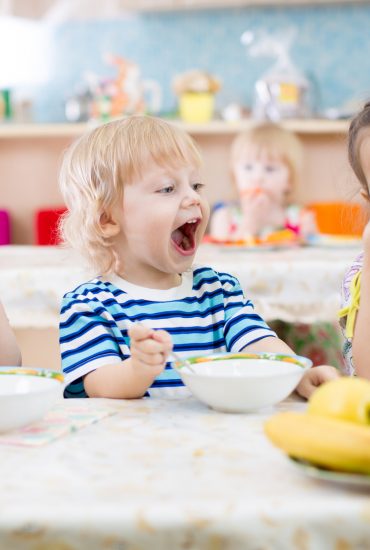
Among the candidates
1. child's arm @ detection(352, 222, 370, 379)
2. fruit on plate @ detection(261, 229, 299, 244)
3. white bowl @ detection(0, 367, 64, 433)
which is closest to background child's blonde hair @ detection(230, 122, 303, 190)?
fruit on plate @ detection(261, 229, 299, 244)

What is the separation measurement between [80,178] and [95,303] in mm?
231

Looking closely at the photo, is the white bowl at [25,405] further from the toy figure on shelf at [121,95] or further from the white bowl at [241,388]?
the toy figure on shelf at [121,95]

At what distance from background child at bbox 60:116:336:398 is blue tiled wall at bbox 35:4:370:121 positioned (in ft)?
9.89

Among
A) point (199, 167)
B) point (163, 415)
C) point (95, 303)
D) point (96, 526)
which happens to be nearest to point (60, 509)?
point (96, 526)

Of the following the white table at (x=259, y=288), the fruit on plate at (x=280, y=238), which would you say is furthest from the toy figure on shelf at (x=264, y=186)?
the white table at (x=259, y=288)

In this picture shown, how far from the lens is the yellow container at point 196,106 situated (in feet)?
13.3

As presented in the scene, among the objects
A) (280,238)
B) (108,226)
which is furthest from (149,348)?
(280,238)

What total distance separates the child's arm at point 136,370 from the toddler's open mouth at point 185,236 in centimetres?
29

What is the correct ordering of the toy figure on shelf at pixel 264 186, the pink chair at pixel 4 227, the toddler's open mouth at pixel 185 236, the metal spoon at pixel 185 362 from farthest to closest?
the pink chair at pixel 4 227
the toy figure on shelf at pixel 264 186
the toddler's open mouth at pixel 185 236
the metal spoon at pixel 185 362

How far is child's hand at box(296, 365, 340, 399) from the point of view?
1023 mm

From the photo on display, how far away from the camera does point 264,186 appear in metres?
3.38

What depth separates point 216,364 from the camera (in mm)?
1013

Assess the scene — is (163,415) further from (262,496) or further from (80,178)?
(80,178)

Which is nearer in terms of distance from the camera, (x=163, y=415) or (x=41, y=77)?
(x=163, y=415)
